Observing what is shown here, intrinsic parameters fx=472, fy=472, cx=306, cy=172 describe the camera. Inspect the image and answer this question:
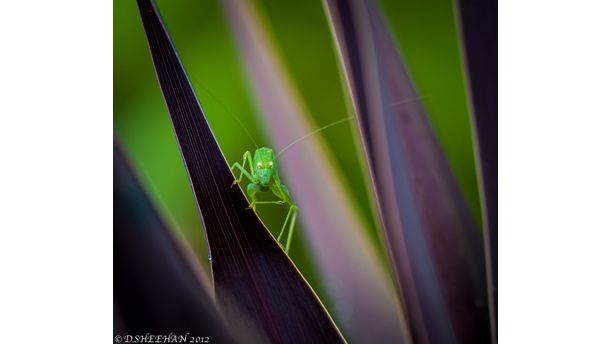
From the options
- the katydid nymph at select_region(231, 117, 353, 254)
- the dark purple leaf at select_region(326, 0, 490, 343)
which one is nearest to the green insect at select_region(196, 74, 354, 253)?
the katydid nymph at select_region(231, 117, 353, 254)

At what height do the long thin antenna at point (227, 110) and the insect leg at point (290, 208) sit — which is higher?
the long thin antenna at point (227, 110)

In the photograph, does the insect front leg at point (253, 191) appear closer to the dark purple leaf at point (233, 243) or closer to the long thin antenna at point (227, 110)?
the dark purple leaf at point (233, 243)

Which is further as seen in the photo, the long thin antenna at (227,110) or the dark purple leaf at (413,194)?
the long thin antenna at (227,110)

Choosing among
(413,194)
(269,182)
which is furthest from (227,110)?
(413,194)

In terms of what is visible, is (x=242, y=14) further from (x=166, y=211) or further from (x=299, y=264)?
(x=299, y=264)

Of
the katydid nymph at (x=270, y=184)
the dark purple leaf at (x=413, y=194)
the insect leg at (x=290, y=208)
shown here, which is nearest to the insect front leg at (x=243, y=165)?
the katydid nymph at (x=270, y=184)
